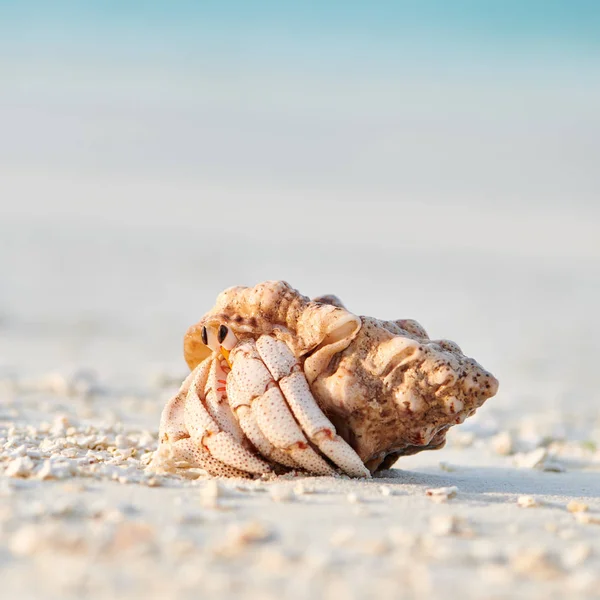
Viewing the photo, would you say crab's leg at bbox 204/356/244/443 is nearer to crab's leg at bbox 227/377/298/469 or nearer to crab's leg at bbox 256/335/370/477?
crab's leg at bbox 227/377/298/469

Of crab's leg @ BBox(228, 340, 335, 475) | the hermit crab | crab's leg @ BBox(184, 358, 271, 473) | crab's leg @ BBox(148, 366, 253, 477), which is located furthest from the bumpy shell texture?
crab's leg @ BBox(148, 366, 253, 477)

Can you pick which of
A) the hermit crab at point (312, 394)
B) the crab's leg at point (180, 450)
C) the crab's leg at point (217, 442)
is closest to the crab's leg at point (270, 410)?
the hermit crab at point (312, 394)

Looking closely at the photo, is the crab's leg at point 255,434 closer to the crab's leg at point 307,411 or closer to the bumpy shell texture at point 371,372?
the crab's leg at point 307,411

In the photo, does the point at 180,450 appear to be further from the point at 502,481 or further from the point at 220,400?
the point at 502,481

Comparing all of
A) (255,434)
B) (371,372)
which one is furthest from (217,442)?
(371,372)

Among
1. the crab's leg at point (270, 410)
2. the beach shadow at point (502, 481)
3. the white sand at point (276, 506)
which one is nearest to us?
the white sand at point (276, 506)

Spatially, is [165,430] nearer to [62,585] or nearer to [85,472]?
[85,472]

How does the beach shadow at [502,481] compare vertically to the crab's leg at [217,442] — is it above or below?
below

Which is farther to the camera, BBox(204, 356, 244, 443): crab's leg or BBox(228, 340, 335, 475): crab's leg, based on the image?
BBox(204, 356, 244, 443): crab's leg
